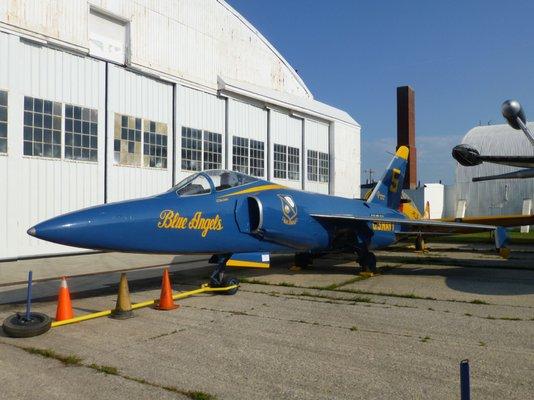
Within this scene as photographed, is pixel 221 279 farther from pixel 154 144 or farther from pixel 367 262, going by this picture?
pixel 154 144

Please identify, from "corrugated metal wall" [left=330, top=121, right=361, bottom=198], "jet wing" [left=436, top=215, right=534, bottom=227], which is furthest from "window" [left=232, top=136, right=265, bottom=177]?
"jet wing" [left=436, top=215, right=534, bottom=227]

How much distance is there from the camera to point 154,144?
60.1 feet

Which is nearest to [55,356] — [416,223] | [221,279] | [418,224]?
[221,279]

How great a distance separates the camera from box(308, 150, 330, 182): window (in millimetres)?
27109

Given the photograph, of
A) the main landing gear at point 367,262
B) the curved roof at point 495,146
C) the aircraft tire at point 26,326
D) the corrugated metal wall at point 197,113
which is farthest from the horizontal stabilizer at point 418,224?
the curved roof at point 495,146

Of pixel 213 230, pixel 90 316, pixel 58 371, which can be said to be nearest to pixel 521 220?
pixel 213 230

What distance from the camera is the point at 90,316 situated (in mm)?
6625

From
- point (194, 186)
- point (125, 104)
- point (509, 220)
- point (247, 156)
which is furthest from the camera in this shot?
point (247, 156)

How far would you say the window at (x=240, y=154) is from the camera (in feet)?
71.7

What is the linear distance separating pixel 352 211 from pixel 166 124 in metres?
A: 9.49

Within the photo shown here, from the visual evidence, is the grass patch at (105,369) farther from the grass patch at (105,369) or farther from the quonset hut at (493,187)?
the quonset hut at (493,187)

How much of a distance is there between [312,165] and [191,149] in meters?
9.45

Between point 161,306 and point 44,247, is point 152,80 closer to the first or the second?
point 44,247

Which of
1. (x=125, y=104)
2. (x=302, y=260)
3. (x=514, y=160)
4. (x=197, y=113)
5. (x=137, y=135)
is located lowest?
(x=302, y=260)
